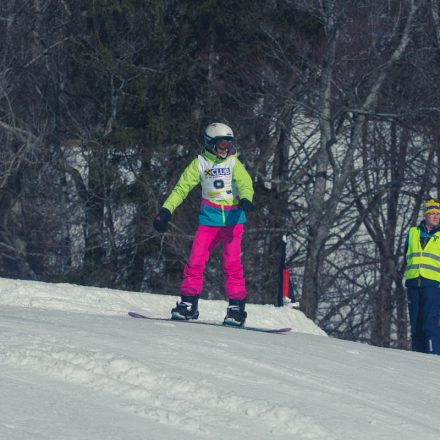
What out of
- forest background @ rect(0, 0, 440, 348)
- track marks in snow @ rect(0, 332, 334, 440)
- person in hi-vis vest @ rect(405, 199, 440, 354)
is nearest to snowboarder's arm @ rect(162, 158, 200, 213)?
person in hi-vis vest @ rect(405, 199, 440, 354)

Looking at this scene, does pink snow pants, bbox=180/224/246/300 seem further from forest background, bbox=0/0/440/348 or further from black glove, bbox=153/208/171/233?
forest background, bbox=0/0/440/348

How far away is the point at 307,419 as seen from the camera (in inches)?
232

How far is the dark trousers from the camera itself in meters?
11.6

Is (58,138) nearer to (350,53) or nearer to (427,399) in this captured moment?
(350,53)

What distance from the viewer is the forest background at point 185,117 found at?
Result: 2420cm

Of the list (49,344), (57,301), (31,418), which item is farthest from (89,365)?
(57,301)

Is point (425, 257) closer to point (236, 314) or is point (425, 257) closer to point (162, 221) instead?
point (236, 314)

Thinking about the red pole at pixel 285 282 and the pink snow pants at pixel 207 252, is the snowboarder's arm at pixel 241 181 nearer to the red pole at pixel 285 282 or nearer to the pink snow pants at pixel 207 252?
the pink snow pants at pixel 207 252

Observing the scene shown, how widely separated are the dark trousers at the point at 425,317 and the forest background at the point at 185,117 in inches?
450

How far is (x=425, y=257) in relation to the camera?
11469mm

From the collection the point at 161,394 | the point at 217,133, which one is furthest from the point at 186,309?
the point at 161,394

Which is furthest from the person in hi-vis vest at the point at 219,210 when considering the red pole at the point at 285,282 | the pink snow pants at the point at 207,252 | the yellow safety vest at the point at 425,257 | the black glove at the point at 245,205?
the red pole at the point at 285,282

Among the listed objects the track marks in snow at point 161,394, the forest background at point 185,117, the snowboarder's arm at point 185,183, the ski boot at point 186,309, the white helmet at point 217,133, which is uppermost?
the forest background at point 185,117

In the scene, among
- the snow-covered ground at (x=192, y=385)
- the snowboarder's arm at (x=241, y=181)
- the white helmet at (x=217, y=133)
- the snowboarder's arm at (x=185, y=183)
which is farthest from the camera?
the snowboarder's arm at (x=185, y=183)
